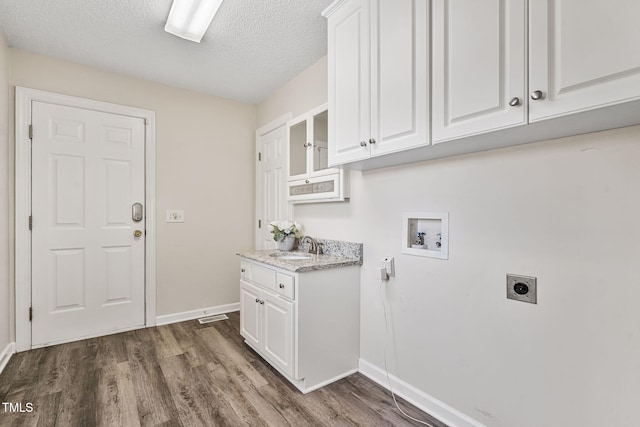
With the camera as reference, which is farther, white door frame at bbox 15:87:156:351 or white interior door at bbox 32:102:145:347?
white interior door at bbox 32:102:145:347

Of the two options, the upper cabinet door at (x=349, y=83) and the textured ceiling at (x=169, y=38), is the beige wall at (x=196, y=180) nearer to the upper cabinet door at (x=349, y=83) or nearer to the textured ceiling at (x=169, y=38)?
the textured ceiling at (x=169, y=38)

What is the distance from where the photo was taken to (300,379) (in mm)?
1893

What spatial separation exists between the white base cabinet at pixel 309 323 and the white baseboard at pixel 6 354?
1.80 meters

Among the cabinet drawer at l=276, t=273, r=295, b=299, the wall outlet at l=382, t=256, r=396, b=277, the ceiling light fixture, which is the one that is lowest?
the cabinet drawer at l=276, t=273, r=295, b=299

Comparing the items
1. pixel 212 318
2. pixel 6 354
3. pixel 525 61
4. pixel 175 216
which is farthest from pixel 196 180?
pixel 525 61

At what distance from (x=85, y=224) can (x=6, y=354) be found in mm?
1073

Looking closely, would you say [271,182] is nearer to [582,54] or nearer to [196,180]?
[196,180]

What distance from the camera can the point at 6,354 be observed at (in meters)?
2.24

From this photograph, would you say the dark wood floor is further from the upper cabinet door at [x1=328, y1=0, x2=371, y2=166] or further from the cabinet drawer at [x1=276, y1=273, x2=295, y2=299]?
the upper cabinet door at [x1=328, y1=0, x2=371, y2=166]

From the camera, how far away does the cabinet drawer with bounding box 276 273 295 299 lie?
191 cm

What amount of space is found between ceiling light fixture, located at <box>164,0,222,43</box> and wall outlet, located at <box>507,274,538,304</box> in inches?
87.6

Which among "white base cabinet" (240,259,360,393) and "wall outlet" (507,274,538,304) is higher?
"wall outlet" (507,274,538,304)

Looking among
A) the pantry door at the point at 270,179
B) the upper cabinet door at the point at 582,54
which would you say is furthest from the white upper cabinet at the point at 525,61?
the pantry door at the point at 270,179

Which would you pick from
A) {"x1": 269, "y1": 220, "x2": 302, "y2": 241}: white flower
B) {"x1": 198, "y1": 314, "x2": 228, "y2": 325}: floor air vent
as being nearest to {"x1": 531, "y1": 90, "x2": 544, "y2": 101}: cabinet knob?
{"x1": 269, "y1": 220, "x2": 302, "y2": 241}: white flower
